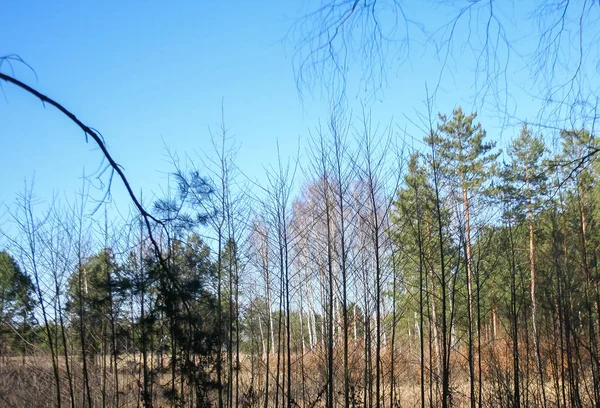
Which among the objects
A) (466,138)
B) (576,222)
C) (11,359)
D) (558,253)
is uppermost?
(466,138)

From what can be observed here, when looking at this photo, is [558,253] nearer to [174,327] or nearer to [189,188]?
[189,188]

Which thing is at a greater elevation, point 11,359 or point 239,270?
point 239,270

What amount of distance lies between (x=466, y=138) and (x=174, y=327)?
1402 cm

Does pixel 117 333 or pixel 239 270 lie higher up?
pixel 239 270

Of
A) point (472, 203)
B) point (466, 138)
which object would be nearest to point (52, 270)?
point (472, 203)

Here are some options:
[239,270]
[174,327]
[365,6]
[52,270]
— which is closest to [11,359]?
[52,270]

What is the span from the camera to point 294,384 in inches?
492

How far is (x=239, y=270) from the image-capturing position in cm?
903

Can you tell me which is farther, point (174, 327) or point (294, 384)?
point (294, 384)

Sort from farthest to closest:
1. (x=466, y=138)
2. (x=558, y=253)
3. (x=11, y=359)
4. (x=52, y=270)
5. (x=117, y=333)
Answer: (x=466, y=138) → (x=11, y=359) → (x=52, y=270) → (x=117, y=333) → (x=558, y=253)

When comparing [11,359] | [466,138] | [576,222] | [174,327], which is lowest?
[11,359]

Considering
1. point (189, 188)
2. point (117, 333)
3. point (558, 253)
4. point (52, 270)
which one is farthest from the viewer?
point (52, 270)

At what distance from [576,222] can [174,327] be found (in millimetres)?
5507

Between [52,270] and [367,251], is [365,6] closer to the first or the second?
[367,251]
